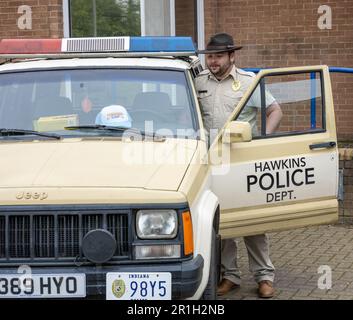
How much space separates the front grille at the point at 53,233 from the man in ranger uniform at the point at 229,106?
176 cm

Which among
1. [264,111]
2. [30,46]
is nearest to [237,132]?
[264,111]

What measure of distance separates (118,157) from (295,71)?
1.81 m

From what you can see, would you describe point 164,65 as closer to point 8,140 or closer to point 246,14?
point 8,140

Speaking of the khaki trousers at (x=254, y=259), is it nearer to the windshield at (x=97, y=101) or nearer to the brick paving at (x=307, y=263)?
the brick paving at (x=307, y=263)

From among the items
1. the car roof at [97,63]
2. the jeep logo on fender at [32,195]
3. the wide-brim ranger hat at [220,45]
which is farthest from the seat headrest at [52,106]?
the wide-brim ranger hat at [220,45]

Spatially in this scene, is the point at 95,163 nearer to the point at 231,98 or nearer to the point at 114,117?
the point at 114,117

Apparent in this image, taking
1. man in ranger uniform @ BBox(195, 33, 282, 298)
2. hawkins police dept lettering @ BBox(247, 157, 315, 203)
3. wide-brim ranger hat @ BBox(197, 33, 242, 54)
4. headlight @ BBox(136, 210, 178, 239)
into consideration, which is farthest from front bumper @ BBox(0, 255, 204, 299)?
wide-brim ranger hat @ BBox(197, 33, 242, 54)

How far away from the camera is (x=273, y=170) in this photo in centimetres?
554

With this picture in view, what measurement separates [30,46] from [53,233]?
7.58 ft

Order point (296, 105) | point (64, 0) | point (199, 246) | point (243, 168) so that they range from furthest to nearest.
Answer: point (64, 0), point (296, 105), point (243, 168), point (199, 246)

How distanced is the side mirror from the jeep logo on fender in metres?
1.54

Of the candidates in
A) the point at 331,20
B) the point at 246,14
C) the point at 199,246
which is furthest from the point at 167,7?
the point at 199,246

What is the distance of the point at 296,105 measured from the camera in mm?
Result: 7371

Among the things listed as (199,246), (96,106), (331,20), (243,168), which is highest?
(331,20)
